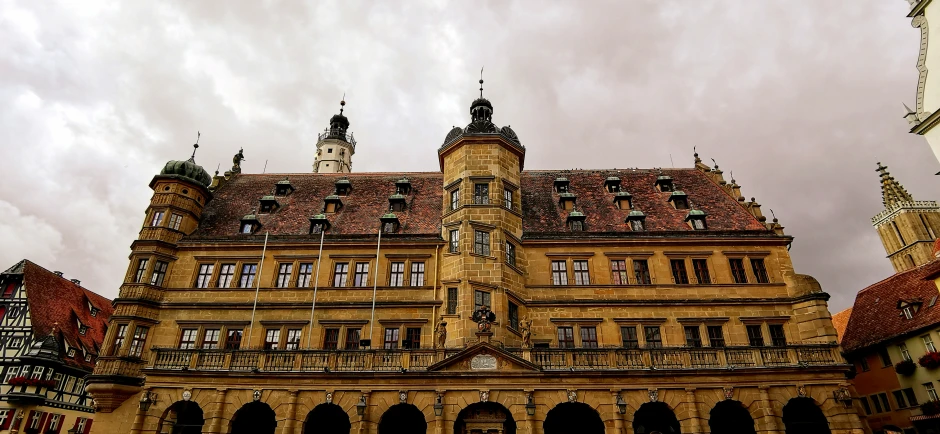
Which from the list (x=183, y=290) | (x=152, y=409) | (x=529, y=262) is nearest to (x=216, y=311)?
(x=183, y=290)

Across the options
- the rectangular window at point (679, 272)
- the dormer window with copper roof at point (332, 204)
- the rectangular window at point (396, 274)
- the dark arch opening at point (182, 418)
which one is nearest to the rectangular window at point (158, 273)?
the dark arch opening at point (182, 418)

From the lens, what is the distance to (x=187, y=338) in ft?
92.9

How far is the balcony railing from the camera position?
881 inches

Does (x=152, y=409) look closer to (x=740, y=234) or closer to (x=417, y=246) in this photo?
(x=417, y=246)

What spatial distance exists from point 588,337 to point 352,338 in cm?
1279

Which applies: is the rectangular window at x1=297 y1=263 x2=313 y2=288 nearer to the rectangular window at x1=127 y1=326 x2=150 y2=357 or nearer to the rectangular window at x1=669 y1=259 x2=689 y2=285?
the rectangular window at x1=127 y1=326 x2=150 y2=357

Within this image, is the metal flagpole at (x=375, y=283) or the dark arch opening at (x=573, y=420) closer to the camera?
the dark arch opening at (x=573, y=420)

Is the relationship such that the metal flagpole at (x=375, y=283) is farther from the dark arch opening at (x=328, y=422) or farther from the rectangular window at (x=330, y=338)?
the dark arch opening at (x=328, y=422)

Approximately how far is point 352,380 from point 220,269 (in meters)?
13.2

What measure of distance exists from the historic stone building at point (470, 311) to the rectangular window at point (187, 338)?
11 centimetres

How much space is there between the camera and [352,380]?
2205cm

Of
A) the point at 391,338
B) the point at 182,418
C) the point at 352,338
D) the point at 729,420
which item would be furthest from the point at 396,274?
the point at 729,420

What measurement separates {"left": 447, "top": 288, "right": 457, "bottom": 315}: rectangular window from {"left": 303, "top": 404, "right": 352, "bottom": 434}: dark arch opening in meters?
7.05

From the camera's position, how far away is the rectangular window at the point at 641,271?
29202 mm
